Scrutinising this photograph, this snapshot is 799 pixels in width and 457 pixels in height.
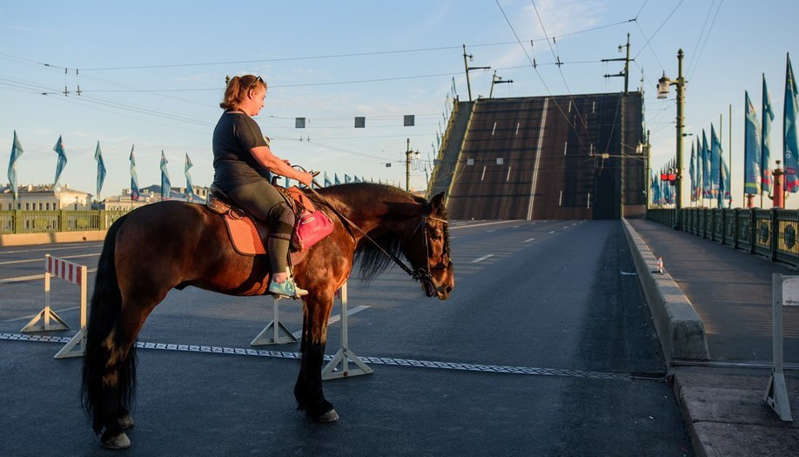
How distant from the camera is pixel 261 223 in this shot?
4.79 meters

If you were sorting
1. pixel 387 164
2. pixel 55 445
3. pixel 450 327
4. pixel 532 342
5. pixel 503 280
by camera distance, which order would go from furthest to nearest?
pixel 387 164, pixel 503 280, pixel 450 327, pixel 532 342, pixel 55 445

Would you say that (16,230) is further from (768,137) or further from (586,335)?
(768,137)

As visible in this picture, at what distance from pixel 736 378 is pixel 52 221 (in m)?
31.1

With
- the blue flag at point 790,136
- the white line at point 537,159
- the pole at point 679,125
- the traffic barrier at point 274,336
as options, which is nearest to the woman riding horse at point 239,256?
the traffic barrier at point 274,336

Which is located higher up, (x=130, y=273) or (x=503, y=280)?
(x=130, y=273)

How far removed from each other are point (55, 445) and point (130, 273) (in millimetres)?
1176

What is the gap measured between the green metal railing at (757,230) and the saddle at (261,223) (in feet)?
41.7

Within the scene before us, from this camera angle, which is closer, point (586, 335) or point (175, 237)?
point (175, 237)

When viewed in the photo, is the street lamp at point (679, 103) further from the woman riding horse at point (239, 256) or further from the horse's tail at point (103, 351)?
the horse's tail at point (103, 351)

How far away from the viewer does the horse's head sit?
539 centimetres

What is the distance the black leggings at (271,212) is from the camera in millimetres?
4688

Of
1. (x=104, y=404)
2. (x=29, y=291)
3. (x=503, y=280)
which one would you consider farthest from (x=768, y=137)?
(x=104, y=404)

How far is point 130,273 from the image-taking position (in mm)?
4348

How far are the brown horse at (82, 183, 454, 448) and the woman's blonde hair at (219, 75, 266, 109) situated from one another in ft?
2.68
